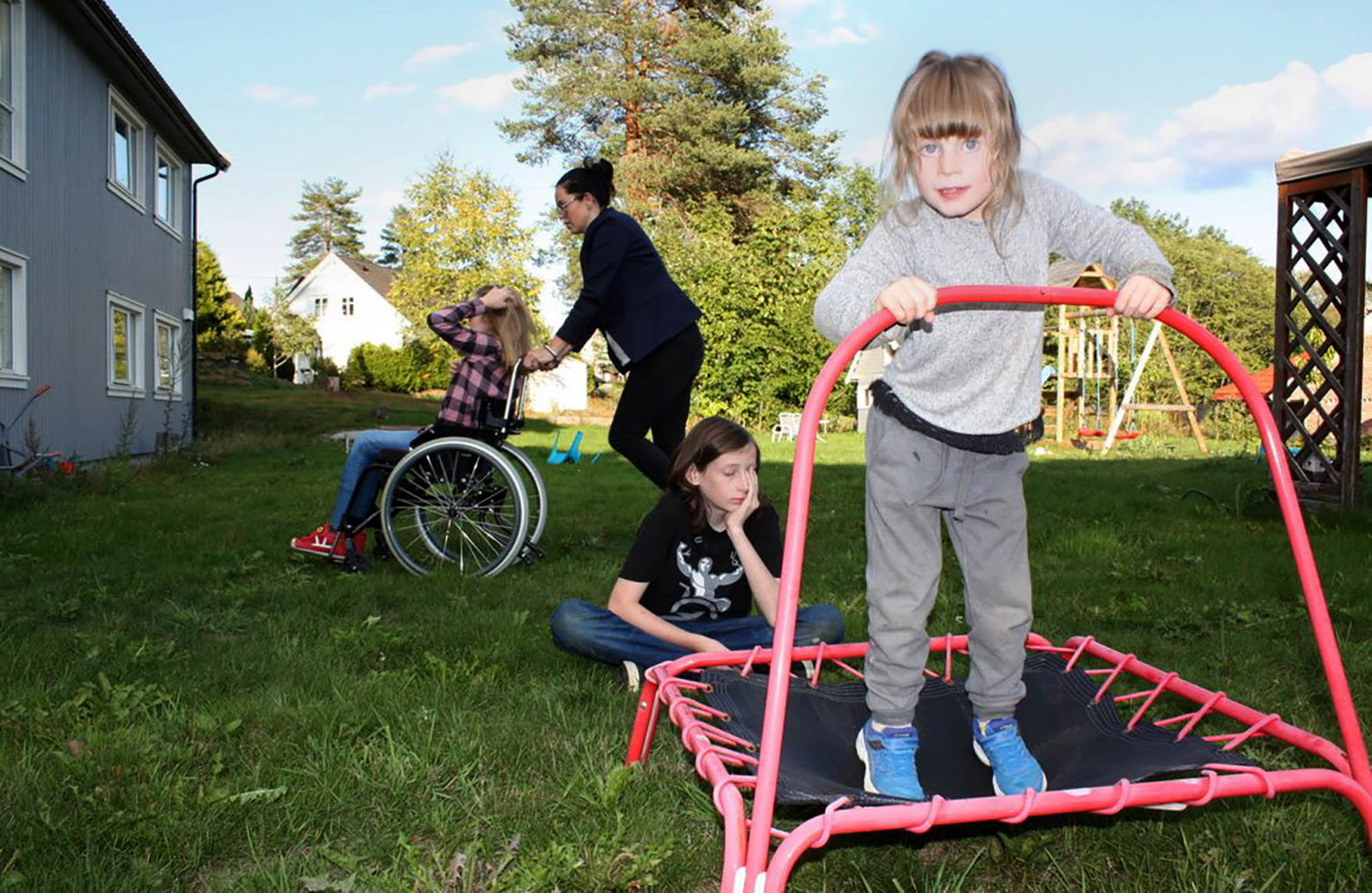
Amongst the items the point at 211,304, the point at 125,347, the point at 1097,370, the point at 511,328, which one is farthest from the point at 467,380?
the point at 211,304

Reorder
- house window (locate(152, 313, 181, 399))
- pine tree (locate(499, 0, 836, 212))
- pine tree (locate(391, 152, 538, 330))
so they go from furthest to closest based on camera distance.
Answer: pine tree (locate(391, 152, 538, 330)) < pine tree (locate(499, 0, 836, 212)) < house window (locate(152, 313, 181, 399))

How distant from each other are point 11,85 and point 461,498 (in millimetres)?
7925

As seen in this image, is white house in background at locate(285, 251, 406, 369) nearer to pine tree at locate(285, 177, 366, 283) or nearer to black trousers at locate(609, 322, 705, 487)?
pine tree at locate(285, 177, 366, 283)

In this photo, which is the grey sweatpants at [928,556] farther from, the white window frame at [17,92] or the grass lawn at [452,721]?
the white window frame at [17,92]

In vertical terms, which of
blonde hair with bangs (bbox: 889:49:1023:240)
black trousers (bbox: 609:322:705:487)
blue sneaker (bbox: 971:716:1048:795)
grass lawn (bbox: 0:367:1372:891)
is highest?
blonde hair with bangs (bbox: 889:49:1023:240)

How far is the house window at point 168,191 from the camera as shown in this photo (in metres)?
15.4

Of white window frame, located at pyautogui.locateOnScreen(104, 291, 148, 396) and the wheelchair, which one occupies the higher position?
white window frame, located at pyautogui.locateOnScreen(104, 291, 148, 396)

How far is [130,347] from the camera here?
14.2 m

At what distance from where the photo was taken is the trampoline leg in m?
2.38

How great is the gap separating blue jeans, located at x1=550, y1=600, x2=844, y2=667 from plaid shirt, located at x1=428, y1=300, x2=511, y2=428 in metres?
1.97

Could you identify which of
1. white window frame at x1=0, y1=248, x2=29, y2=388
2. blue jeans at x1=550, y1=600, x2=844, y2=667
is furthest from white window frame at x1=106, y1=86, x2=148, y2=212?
blue jeans at x1=550, y1=600, x2=844, y2=667

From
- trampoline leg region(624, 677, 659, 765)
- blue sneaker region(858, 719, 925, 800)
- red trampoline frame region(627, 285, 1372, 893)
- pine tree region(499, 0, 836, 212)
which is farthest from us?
pine tree region(499, 0, 836, 212)

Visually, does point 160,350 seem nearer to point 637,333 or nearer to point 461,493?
point 461,493

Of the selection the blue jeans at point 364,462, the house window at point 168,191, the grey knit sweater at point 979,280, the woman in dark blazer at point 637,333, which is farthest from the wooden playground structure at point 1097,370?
the house window at point 168,191
